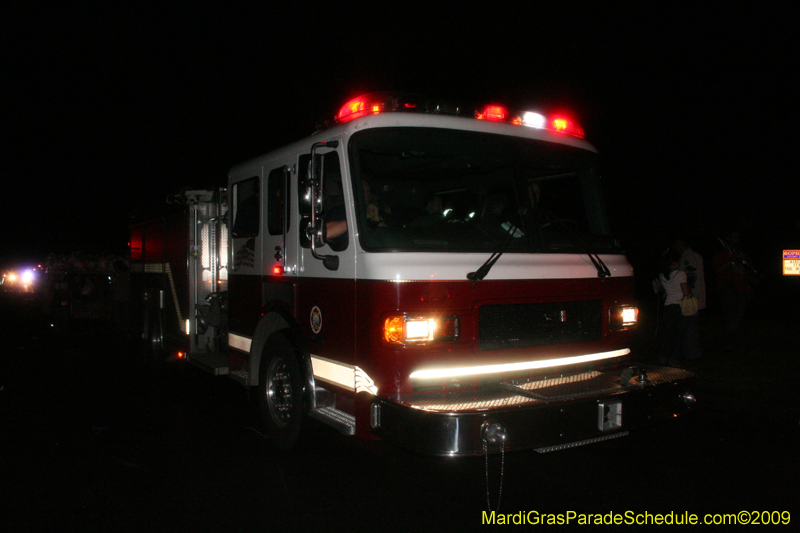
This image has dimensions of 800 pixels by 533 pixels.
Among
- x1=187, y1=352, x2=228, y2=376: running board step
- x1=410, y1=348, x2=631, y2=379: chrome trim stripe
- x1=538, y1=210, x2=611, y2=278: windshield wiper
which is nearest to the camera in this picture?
x1=410, y1=348, x2=631, y2=379: chrome trim stripe

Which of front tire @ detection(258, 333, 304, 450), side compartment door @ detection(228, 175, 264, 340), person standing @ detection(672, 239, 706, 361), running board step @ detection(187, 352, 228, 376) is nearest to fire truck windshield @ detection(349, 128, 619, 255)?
front tire @ detection(258, 333, 304, 450)

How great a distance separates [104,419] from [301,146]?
371 centimetres

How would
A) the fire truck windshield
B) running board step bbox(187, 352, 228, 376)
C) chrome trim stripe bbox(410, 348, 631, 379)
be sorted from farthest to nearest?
1. running board step bbox(187, 352, 228, 376)
2. the fire truck windshield
3. chrome trim stripe bbox(410, 348, 631, 379)

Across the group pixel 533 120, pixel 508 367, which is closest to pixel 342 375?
pixel 508 367

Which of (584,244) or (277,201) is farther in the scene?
(277,201)

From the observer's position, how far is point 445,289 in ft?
13.1

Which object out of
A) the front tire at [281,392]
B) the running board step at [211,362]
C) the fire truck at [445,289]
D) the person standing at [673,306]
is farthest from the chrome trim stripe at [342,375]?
the person standing at [673,306]

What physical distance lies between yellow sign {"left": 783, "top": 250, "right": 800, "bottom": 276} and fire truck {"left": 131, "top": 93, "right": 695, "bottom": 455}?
1252cm

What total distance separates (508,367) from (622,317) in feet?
3.88

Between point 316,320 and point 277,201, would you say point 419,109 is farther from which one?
point 316,320

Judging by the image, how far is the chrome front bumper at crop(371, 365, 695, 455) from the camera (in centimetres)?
351

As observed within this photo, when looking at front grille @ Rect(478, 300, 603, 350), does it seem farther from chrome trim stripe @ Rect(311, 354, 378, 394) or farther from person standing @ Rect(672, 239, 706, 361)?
person standing @ Rect(672, 239, 706, 361)

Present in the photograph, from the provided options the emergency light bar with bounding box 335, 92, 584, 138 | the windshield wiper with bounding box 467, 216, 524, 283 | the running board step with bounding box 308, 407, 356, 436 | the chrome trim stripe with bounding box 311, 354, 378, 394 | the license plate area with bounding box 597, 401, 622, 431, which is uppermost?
the emergency light bar with bounding box 335, 92, 584, 138

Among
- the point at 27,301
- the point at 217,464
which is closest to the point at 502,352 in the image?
the point at 217,464
